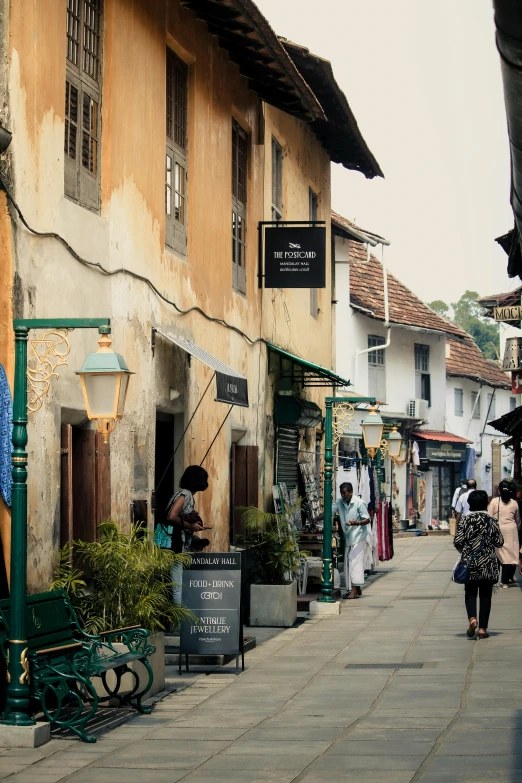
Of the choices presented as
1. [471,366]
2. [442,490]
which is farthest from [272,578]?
[471,366]

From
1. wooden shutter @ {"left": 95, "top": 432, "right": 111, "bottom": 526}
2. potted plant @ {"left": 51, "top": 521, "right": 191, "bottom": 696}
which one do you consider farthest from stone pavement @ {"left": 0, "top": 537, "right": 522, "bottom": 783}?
wooden shutter @ {"left": 95, "top": 432, "right": 111, "bottom": 526}

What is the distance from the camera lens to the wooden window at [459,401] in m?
51.1

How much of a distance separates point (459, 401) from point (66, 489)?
4214 cm

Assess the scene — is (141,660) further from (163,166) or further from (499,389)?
(499,389)

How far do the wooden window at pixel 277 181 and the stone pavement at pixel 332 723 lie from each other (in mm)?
7383

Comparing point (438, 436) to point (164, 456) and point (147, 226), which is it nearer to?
point (164, 456)

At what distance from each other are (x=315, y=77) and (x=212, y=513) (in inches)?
281

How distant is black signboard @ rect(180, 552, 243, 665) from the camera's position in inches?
456

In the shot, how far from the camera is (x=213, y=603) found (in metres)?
11.6

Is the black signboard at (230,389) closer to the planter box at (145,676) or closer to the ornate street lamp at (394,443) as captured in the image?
the planter box at (145,676)

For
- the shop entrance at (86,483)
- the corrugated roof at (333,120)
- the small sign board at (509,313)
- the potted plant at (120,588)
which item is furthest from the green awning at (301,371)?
the potted plant at (120,588)

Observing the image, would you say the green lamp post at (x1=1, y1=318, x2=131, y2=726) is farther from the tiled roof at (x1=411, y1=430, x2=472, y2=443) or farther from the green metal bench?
the tiled roof at (x1=411, y1=430, x2=472, y2=443)

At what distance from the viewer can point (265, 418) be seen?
62.9 ft

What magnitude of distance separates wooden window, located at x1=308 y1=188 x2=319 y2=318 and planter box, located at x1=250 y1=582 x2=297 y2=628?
8.49 m
